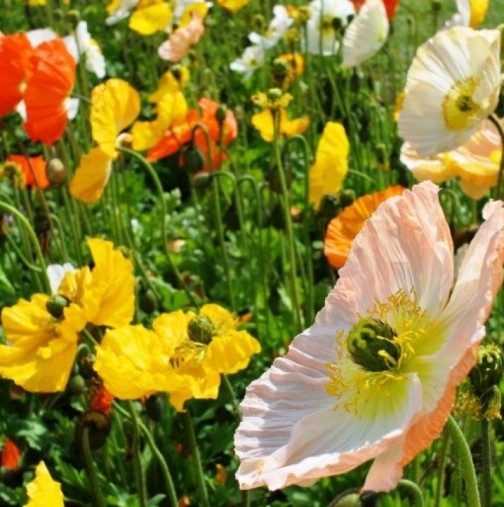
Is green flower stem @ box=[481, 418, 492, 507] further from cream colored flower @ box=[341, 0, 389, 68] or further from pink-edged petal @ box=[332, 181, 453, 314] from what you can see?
cream colored flower @ box=[341, 0, 389, 68]

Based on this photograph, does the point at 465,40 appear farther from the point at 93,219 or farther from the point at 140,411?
the point at 93,219

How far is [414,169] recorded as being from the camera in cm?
181

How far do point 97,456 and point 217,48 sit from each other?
10.5 feet

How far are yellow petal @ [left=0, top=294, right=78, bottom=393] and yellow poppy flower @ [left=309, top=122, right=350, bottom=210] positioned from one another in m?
0.66

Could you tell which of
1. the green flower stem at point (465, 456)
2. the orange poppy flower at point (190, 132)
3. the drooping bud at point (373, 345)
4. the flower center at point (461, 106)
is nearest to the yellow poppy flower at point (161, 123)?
the orange poppy flower at point (190, 132)

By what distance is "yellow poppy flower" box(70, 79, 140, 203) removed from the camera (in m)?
2.00

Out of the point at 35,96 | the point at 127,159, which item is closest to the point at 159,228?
the point at 127,159

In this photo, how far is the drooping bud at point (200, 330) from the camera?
53.2 inches

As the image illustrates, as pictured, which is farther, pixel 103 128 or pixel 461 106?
pixel 103 128

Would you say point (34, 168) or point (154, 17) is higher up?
point (154, 17)

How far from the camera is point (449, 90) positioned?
1.68 metres

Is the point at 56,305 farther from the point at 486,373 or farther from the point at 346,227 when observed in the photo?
the point at 486,373

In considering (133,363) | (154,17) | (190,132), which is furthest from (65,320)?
(154,17)

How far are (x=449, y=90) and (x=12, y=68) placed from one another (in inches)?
35.7
